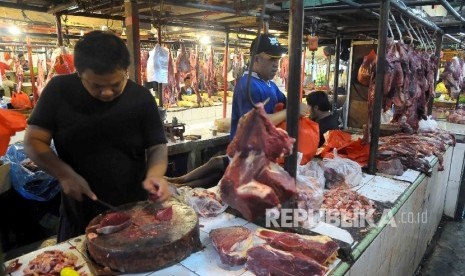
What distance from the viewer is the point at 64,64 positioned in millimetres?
5367

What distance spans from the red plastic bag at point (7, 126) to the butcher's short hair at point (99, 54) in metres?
0.52

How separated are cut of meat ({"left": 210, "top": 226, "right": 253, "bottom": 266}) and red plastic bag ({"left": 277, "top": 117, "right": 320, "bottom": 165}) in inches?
47.5

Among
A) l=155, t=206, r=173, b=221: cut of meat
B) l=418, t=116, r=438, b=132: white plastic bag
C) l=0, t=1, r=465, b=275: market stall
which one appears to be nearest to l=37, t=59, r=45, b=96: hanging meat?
l=0, t=1, r=465, b=275: market stall

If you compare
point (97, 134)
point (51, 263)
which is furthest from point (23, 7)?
point (51, 263)

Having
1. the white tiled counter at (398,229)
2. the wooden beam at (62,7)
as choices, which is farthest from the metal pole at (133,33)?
the white tiled counter at (398,229)

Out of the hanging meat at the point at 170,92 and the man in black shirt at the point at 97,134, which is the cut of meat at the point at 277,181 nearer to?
the man in black shirt at the point at 97,134

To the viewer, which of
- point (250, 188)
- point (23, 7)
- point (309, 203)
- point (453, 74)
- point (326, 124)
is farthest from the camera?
point (453, 74)

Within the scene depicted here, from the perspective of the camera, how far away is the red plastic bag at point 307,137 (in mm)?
3088

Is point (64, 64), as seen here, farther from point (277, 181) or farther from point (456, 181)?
point (456, 181)

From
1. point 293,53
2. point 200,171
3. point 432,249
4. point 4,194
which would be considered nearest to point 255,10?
point 200,171

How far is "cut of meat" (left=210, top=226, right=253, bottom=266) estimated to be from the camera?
201 centimetres

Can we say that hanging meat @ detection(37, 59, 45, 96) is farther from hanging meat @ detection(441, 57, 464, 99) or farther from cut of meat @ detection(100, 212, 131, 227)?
hanging meat @ detection(441, 57, 464, 99)

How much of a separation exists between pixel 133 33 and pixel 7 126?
96.4 inches

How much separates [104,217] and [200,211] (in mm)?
824
